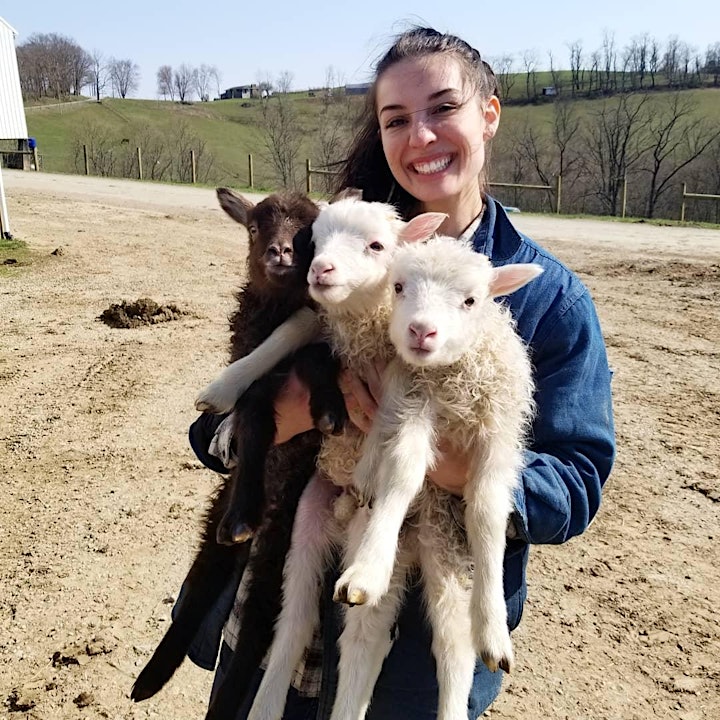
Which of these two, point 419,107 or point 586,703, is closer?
point 419,107

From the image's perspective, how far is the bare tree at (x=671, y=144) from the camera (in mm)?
40500

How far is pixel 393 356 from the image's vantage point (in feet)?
7.19

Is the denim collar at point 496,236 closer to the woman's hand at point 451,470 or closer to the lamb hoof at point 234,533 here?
the woman's hand at point 451,470

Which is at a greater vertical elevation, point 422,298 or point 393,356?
point 422,298

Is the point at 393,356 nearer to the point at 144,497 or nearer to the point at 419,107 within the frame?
the point at 419,107

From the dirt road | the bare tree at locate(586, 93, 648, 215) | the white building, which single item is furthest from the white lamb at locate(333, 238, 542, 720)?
the bare tree at locate(586, 93, 648, 215)

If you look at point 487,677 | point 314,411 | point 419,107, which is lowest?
point 487,677

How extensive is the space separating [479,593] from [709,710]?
2002 millimetres

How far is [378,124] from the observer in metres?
2.41

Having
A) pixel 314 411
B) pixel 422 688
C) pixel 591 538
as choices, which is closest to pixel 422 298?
pixel 314 411

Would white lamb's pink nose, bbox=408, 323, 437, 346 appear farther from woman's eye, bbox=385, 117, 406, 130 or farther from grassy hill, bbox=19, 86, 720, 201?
grassy hill, bbox=19, 86, 720, 201

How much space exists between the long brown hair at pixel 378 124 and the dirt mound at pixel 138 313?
5.96 m

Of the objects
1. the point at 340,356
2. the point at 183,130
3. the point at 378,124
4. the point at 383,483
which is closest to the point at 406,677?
the point at 383,483

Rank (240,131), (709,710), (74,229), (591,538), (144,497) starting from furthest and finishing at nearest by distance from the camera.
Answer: (240,131) < (74,229) < (144,497) < (591,538) < (709,710)
